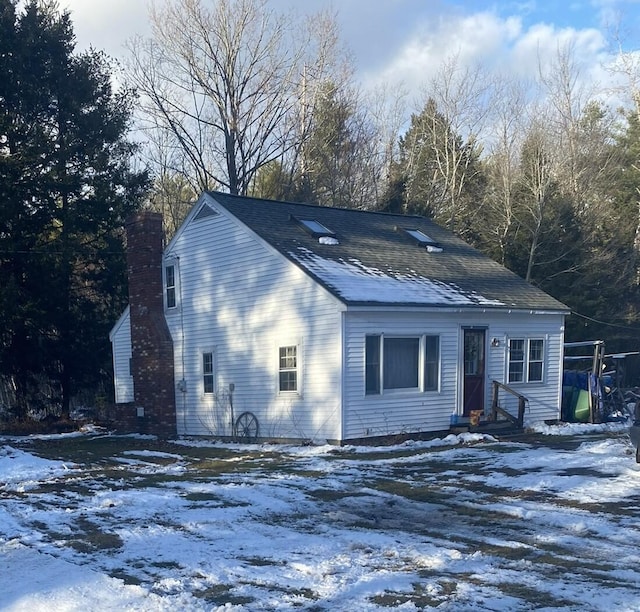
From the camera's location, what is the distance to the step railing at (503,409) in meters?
16.5

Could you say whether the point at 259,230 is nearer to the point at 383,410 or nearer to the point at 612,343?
the point at 383,410

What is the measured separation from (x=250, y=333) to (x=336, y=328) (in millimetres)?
2976

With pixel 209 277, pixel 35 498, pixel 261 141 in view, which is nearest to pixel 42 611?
pixel 35 498

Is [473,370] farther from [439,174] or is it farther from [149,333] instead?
[439,174]

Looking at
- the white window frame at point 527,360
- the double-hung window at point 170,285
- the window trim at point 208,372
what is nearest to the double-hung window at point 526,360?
the white window frame at point 527,360

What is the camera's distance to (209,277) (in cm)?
1823

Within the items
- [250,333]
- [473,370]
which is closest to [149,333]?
[250,333]

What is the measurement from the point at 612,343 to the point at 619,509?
990 inches

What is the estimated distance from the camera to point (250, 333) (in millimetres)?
16891

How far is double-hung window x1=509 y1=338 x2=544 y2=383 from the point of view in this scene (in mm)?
17562

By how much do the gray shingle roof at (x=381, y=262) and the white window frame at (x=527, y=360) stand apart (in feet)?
2.73

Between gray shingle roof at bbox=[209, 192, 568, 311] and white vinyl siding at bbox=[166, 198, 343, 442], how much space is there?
501 mm

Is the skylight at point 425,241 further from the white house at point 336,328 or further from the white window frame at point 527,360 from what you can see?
the white window frame at point 527,360

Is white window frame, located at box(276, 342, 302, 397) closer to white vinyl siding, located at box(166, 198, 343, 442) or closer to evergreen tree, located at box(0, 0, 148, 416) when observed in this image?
white vinyl siding, located at box(166, 198, 343, 442)
